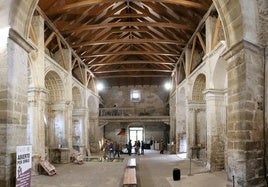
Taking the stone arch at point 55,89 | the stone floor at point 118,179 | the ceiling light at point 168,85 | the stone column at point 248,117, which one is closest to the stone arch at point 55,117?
the stone arch at point 55,89

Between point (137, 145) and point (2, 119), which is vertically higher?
point (2, 119)

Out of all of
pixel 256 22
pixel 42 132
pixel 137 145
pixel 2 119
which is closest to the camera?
pixel 2 119

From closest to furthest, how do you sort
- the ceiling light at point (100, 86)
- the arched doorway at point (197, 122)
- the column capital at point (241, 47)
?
the column capital at point (241, 47)
the arched doorway at point (197, 122)
the ceiling light at point (100, 86)

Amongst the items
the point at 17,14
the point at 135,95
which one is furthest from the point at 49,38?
the point at 135,95

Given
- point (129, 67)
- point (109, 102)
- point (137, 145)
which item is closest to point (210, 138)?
point (137, 145)

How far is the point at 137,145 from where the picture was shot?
78.9ft

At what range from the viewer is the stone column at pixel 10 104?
5.64 m

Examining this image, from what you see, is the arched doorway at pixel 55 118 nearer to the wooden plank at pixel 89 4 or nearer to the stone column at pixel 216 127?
the wooden plank at pixel 89 4

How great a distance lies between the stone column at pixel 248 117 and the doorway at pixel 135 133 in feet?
82.5

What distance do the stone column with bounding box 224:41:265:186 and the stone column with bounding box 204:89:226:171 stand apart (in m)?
6.78

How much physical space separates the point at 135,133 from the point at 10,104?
85.2ft

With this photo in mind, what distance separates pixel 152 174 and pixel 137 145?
444 inches

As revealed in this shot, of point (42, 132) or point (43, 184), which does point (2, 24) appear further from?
point (42, 132)

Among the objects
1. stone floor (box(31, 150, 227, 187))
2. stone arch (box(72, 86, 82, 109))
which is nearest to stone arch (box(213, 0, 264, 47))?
stone floor (box(31, 150, 227, 187))
